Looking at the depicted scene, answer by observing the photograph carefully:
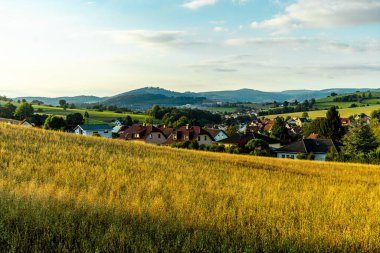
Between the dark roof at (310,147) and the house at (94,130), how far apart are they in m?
61.1

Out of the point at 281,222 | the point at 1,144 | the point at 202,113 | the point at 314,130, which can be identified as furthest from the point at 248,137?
the point at 202,113

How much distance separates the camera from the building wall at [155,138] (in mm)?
88750

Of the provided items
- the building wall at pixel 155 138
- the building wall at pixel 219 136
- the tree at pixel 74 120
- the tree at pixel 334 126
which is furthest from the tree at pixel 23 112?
the tree at pixel 334 126

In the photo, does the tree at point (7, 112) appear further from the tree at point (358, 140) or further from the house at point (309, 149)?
the tree at point (358, 140)

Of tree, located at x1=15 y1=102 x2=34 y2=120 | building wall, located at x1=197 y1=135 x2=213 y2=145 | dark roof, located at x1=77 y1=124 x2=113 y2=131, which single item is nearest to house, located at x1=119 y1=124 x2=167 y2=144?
building wall, located at x1=197 y1=135 x2=213 y2=145

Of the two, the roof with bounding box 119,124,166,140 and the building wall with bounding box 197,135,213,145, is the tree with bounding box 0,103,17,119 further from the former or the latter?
the building wall with bounding box 197,135,213,145

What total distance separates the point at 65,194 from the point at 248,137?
7625 cm

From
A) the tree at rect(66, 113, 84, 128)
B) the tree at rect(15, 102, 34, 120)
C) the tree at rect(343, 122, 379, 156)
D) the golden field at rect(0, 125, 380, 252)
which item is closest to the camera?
the golden field at rect(0, 125, 380, 252)

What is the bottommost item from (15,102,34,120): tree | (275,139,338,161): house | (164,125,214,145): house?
(275,139,338,161): house

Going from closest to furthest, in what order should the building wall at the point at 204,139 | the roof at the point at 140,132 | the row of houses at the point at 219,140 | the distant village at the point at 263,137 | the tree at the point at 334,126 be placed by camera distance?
1. the distant village at the point at 263,137
2. the row of houses at the point at 219,140
3. the building wall at the point at 204,139
4. the tree at the point at 334,126
5. the roof at the point at 140,132

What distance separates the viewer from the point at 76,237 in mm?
6098

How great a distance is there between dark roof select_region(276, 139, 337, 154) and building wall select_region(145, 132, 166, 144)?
32.3 m

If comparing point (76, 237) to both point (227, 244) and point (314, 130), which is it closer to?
point (227, 244)

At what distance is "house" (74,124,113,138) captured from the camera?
111 meters
